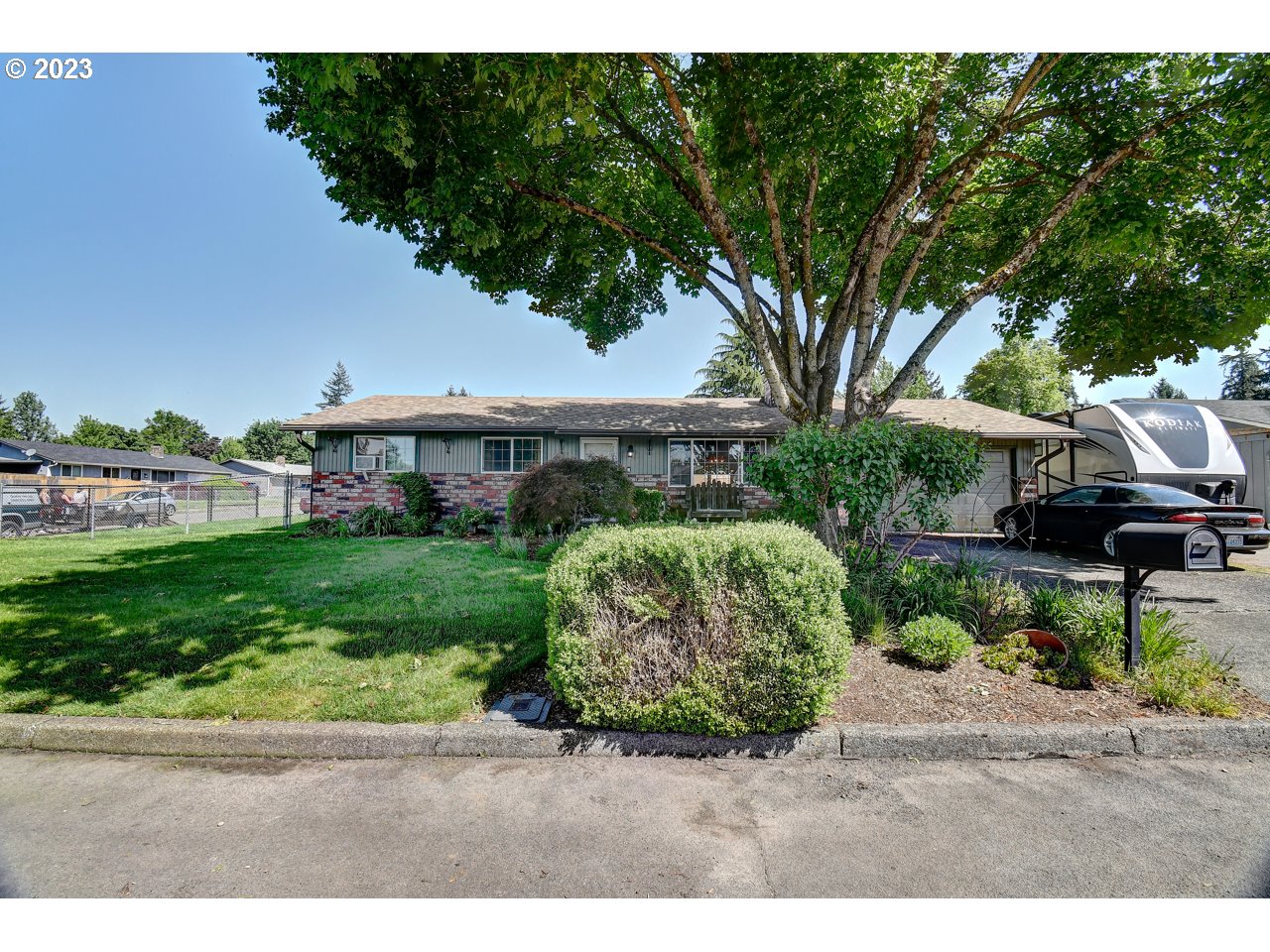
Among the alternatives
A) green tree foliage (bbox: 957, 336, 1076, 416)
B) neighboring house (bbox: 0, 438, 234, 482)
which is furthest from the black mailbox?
neighboring house (bbox: 0, 438, 234, 482)

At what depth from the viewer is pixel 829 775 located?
9.48 feet

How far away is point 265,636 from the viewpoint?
482cm

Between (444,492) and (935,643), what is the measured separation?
42.1 ft

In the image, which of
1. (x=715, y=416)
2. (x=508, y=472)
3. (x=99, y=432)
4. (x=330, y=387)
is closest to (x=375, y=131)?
(x=508, y=472)

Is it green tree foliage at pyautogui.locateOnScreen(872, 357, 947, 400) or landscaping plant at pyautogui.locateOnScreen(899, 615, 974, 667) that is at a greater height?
green tree foliage at pyautogui.locateOnScreen(872, 357, 947, 400)

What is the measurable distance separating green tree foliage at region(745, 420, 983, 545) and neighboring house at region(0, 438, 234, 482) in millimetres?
32855

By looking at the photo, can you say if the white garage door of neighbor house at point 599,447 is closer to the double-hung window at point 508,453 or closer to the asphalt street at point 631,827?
the double-hung window at point 508,453

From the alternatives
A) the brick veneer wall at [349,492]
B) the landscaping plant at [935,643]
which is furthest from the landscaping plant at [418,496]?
the landscaping plant at [935,643]

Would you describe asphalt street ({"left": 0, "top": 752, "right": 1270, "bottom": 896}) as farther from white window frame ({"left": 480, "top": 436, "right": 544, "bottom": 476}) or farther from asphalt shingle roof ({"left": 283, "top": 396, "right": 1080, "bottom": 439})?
white window frame ({"left": 480, "top": 436, "right": 544, "bottom": 476})

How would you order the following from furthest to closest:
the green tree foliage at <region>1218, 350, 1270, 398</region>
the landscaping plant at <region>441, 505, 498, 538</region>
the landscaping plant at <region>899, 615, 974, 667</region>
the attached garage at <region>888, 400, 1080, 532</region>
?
the green tree foliage at <region>1218, 350, 1270, 398</region> → the landscaping plant at <region>441, 505, 498, 538</region> → the attached garage at <region>888, 400, 1080, 532</region> → the landscaping plant at <region>899, 615, 974, 667</region>

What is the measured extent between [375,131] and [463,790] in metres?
6.42

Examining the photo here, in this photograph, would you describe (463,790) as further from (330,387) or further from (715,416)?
(330,387)

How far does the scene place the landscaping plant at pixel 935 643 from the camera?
3975 mm

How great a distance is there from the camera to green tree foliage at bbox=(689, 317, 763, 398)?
33688mm
